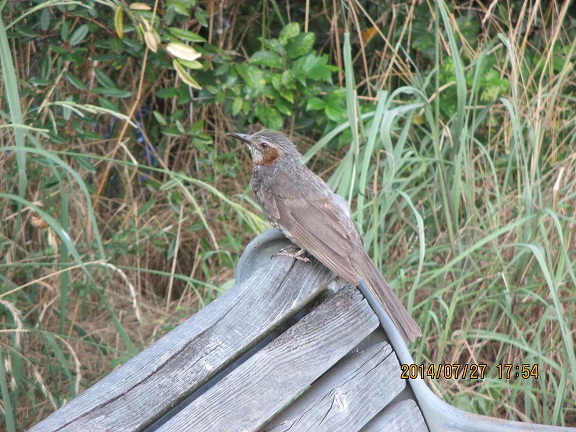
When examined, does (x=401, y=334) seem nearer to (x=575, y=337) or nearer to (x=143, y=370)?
(x=143, y=370)

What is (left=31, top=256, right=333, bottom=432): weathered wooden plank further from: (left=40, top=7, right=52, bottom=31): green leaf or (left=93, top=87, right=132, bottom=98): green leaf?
(left=40, top=7, right=52, bottom=31): green leaf

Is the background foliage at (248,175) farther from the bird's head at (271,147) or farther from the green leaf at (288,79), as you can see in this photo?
the bird's head at (271,147)

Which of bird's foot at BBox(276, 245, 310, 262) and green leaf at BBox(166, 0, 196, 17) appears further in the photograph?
green leaf at BBox(166, 0, 196, 17)

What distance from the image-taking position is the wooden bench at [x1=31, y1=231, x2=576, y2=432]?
5.81 ft

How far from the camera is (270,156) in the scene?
3.81 meters

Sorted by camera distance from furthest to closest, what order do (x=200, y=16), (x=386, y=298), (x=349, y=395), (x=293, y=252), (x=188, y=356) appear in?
(x=200, y=16) → (x=293, y=252) → (x=386, y=298) → (x=349, y=395) → (x=188, y=356)

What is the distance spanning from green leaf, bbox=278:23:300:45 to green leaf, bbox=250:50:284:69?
90mm

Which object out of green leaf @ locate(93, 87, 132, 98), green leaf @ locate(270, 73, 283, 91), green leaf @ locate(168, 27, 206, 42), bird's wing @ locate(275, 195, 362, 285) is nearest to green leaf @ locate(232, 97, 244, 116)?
green leaf @ locate(270, 73, 283, 91)

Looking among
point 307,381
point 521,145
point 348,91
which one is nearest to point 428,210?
point 521,145

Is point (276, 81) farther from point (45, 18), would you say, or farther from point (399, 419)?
point (399, 419)

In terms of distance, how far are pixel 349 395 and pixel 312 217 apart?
4.24ft

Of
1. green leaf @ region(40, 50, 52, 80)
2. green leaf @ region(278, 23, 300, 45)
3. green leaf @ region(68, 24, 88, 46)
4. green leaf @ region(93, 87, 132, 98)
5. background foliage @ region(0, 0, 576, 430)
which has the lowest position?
background foliage @ region(0, 0, 576, 430)

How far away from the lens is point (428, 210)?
13.4 ft

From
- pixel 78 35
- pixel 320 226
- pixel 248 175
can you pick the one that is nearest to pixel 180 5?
pixel 78 35
